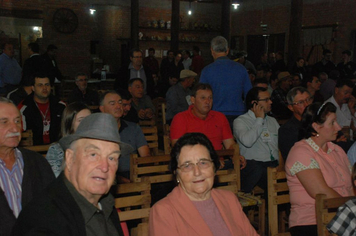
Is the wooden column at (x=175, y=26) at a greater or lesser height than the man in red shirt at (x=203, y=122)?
greater

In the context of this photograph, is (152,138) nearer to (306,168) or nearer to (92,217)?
(306,168)

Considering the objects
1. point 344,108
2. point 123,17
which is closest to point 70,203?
point 344,108

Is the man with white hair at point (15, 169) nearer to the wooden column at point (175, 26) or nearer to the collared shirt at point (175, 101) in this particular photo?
the collared shirt at point (175, 101)

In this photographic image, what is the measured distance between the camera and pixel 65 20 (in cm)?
1420

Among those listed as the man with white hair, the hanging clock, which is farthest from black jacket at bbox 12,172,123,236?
the hanging clock

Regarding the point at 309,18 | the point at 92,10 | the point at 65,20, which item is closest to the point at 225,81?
the point at 309,18

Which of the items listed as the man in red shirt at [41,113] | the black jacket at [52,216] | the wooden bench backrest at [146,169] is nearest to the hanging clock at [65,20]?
the man in red shirt at [41,113]

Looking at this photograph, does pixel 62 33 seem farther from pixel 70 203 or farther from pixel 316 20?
pixel 70 203

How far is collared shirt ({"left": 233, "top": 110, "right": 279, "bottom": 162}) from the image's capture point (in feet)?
13.4

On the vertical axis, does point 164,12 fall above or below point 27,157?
above

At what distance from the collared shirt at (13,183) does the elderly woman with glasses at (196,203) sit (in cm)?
77

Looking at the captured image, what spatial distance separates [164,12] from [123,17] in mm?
1661

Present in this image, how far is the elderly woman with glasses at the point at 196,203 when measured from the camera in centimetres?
222

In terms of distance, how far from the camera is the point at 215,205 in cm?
238
